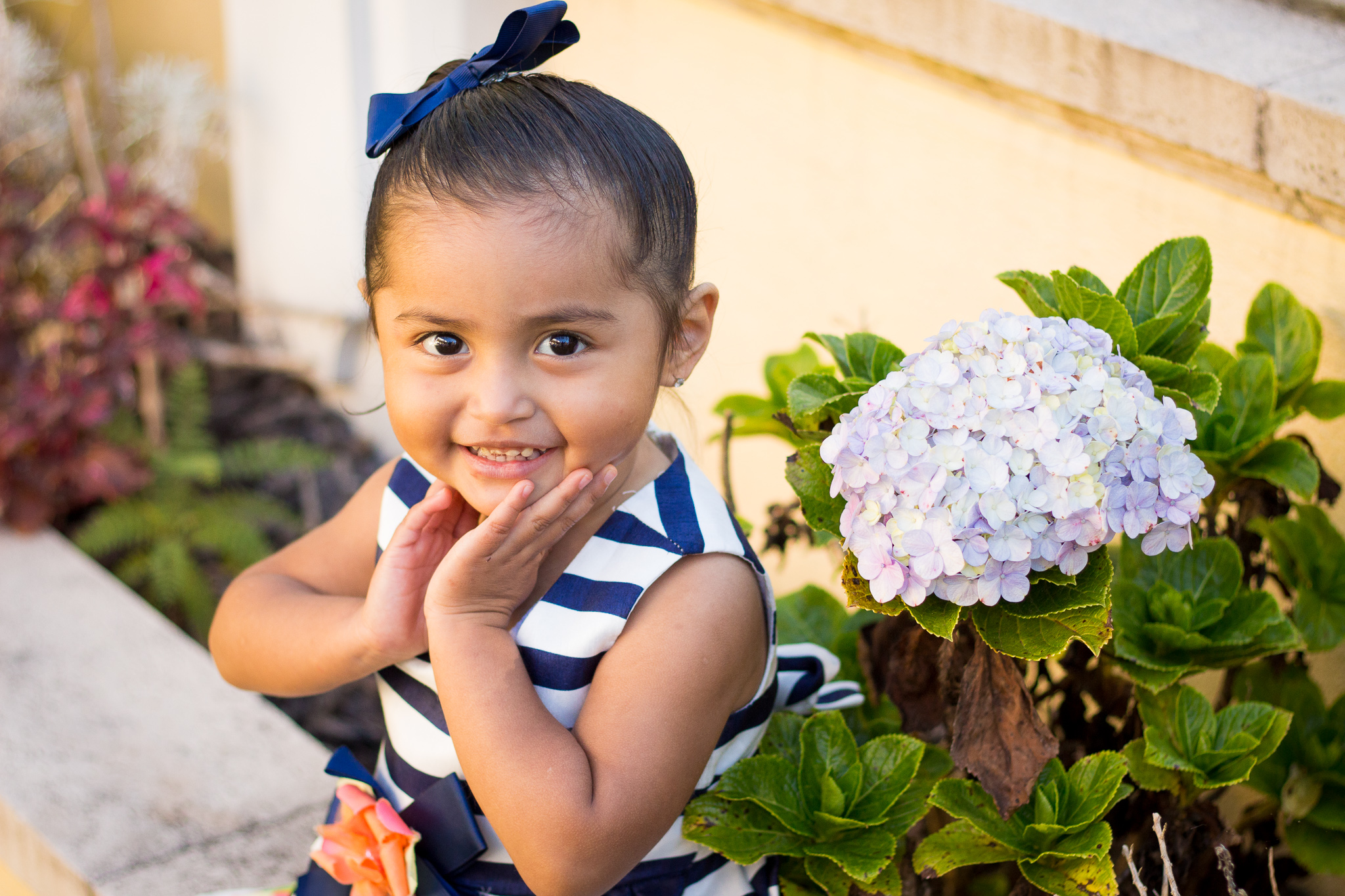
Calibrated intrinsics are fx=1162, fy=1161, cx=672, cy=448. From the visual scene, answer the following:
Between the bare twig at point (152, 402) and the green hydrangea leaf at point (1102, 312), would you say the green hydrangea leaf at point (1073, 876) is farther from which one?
the bare twig at point (152, 402)

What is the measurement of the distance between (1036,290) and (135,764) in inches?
73.7

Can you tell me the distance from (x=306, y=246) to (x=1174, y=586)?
124 inches

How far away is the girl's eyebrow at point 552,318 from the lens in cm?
123

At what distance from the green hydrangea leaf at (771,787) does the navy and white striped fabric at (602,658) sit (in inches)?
2.5

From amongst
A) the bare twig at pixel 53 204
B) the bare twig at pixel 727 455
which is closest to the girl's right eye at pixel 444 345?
the bare twig at pixel 727 455

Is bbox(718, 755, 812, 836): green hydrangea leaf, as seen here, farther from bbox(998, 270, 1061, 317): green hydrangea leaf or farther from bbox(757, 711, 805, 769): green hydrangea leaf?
bbox(998, 270, 1061, 317): green hydrangea leaf

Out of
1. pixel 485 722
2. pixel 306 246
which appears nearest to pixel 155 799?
pixel 485 722

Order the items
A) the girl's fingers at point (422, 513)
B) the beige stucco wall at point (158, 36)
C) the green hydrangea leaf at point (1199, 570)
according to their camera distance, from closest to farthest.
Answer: the girl's fingers at point (422, 513) → the green hydrangea leaf at point (1199, 570) → the beige stucco wall at point (158, 36)

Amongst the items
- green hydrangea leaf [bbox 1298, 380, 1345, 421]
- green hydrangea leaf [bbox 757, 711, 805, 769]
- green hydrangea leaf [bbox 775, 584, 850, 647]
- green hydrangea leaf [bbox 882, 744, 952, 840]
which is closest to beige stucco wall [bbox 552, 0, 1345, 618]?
green hydrangea leaf [bbox 1298, 380, 1345, 421]

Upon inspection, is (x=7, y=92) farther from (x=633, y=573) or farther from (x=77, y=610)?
(x=633, y=573)

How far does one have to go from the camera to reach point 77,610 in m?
2.75

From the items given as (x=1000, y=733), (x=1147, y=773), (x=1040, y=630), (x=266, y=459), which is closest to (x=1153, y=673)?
(x=1147, y=773)

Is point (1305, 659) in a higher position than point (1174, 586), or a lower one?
lower

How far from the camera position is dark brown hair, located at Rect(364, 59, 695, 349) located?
124cm
